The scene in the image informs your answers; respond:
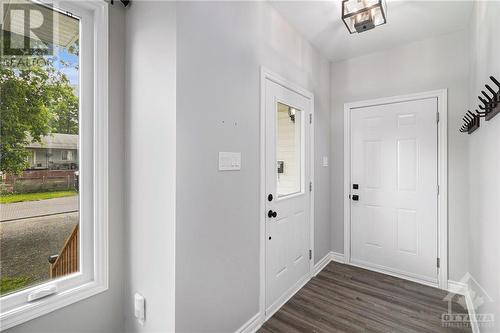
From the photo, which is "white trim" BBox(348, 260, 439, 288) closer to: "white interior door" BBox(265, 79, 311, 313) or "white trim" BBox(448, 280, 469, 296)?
"white trim" BBox(448, 280, 469, 296)

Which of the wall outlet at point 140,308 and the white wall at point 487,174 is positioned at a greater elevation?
the white wall at point 487,174

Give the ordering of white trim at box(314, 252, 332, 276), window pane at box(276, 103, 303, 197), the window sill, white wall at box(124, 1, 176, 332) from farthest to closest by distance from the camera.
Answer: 1. white trim at box(314, 252, 332, 276)
2. window pane at box(276, 103, 303, 197)
3. white wall at box(124, 1, 176, 332)
4. the window sill

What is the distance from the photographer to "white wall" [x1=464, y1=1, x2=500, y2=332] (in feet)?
4.58

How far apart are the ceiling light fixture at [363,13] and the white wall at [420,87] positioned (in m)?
1.28

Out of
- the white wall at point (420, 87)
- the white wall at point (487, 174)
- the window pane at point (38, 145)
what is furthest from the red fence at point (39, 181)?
the white wall at point (420, 87)

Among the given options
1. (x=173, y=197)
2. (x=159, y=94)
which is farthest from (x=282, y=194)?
(x=159, y=94)

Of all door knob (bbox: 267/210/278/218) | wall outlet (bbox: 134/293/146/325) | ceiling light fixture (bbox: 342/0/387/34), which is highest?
ceiling light fixture (bbox: 342/0/387/34)

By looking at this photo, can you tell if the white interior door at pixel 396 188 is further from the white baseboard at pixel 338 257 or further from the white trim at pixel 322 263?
the white trim at pixel 322 263

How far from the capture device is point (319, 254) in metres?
3.18

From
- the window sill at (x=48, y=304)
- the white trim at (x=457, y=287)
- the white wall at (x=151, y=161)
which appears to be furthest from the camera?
the white trim at (x=457, y=287)

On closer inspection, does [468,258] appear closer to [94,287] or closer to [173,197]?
[173,197]

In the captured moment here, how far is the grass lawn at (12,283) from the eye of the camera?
4.46 ft

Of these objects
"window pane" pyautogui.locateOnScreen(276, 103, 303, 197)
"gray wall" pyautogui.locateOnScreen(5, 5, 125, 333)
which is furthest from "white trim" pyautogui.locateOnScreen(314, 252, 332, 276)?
"gray wall" pyautogui.locateOnScreen(5, 5, 125, 333)

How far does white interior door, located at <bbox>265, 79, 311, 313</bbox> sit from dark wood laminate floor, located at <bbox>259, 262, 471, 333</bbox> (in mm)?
167
